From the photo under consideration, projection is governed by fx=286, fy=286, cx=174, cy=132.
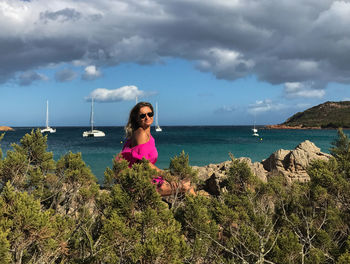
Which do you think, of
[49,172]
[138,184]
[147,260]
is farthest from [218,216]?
[49,172]

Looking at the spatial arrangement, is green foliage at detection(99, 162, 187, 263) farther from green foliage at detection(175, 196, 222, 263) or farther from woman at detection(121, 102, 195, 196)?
woman at detection(121, 102, 195, 196)

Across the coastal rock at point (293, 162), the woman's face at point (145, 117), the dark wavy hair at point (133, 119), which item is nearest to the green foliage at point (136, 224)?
the woman's face at point (145, 117)

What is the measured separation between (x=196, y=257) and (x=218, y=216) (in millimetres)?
660

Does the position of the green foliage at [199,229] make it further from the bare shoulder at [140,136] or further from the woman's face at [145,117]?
the woman's face at [145,117]

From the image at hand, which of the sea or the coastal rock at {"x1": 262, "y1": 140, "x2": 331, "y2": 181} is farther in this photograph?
the sea

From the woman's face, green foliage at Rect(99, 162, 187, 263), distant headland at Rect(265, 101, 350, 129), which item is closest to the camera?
green foliage at Rect(99, 162, 187, 263)

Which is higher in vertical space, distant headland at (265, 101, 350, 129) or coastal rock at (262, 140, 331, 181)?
distant headland at (265, 101, 350, 129)

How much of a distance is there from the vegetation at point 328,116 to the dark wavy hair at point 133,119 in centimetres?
12071

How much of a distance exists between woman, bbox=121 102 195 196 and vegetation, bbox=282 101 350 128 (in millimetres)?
120726

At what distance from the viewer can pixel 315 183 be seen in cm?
411

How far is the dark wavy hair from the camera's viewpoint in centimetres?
497

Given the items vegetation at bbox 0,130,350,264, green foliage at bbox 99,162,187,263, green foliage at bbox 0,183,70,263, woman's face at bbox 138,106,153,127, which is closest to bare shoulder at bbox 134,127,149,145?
woman's face at bbox 138,106,153,127

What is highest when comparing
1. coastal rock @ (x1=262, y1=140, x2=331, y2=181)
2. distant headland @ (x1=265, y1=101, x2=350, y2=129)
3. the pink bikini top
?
distant headland @ (x1=265, y1=101, x2=350, y2=129)

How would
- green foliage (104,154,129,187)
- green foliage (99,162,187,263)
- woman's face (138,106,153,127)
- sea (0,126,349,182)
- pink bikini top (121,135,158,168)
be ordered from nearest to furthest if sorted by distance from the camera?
green foliage (99,162,187,263), green foliage (104,154,129,187), pink bikini top (121,135,158,168), woman's face (138,106,153,127), sea (0,126,349,182)
